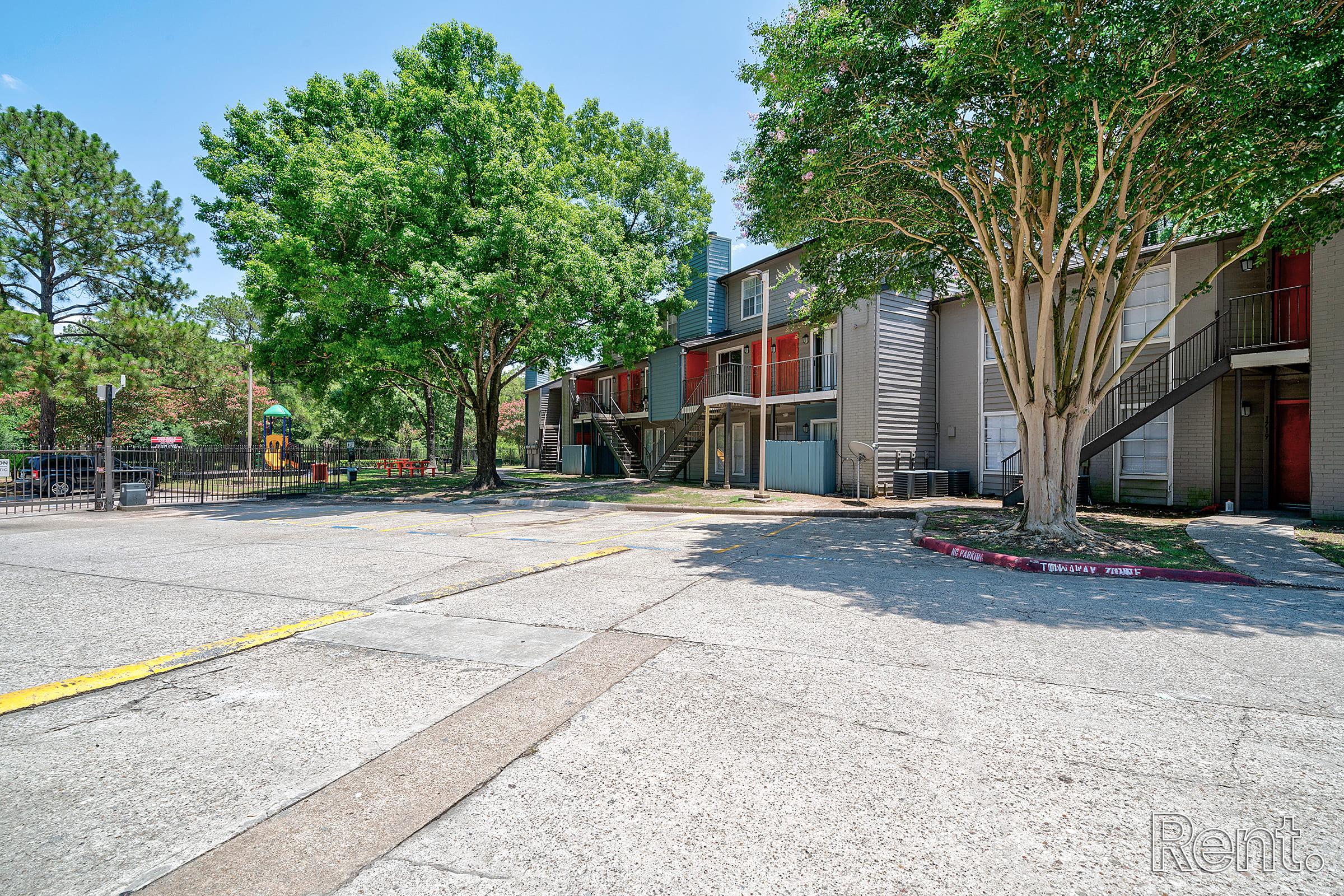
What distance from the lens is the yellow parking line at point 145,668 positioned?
3840 mm

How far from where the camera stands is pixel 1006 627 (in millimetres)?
5602

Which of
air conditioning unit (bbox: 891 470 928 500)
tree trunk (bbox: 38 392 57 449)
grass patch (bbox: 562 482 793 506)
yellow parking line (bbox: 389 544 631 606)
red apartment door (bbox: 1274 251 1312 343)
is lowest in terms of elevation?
yellow parking line (bbox: 389 544 631 606)

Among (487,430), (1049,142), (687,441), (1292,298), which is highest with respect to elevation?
(1049,142)

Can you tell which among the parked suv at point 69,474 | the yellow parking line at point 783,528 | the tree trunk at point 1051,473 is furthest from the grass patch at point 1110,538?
the parked suv at point 69,474

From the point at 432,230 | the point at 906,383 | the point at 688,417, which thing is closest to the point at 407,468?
the point at 688,417

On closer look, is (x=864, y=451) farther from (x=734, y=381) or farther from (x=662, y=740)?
(x=662, y=740)

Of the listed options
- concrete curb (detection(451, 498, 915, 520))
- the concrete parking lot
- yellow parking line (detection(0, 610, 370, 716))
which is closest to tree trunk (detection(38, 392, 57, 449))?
concrete curb (detection(451, 498, 915, 520))

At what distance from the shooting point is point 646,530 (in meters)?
12.7

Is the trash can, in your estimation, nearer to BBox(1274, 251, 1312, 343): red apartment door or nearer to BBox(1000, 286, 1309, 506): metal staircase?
BBox(1000, 286, 1309, 506): metal staircase

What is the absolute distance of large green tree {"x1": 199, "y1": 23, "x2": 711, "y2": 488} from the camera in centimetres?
1781

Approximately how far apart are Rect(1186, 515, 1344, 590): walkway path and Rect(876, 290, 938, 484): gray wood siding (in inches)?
319

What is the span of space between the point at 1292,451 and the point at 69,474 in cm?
3632

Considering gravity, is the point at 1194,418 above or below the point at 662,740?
above

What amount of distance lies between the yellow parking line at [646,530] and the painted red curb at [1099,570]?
18.4ft
